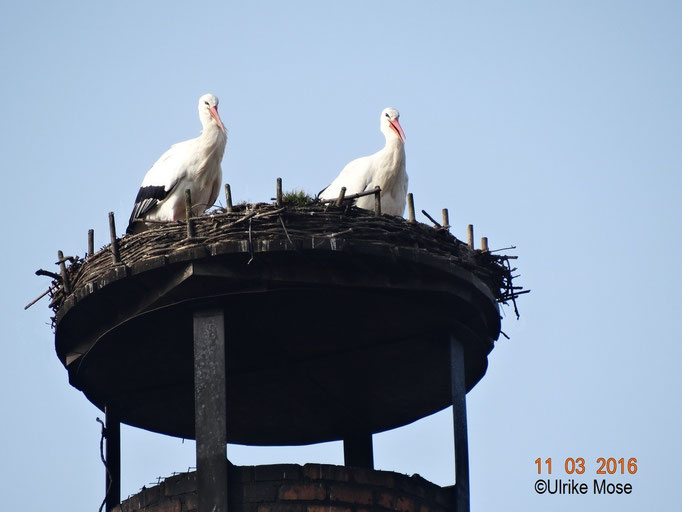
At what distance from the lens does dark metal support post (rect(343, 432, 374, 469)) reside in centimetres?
1770

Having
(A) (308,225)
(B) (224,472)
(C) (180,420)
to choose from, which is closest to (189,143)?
(C) (180,420)

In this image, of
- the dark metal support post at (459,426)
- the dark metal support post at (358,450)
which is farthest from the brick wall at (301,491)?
the dark metal support post at (358,450)

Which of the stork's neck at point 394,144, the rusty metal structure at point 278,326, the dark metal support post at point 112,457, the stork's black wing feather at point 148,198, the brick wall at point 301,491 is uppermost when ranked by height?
the stork's neck at point 394,144

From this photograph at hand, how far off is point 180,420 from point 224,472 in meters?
3.38

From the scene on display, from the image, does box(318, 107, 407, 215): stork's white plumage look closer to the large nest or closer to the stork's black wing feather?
the stork's black wing feather

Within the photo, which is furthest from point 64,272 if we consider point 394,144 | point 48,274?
point 394,144

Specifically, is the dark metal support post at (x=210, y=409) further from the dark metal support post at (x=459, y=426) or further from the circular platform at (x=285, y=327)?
the dark metal support post at (x=459, y=426)

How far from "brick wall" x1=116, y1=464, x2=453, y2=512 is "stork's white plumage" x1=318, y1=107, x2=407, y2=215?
444 cm

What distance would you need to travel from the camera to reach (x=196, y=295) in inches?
595

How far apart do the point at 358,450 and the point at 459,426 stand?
Result: 2.45 m

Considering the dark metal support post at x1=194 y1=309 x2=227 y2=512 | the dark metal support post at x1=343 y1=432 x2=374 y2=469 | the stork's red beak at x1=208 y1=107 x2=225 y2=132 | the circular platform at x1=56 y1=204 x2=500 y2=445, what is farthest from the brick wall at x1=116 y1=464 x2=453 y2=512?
the stork's red beak at x1=208 y1=107 x2=225 y2=132

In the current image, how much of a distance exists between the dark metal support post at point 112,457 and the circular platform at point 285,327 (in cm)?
21

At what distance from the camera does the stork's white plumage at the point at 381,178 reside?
18.8m

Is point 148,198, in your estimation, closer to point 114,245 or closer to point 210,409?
point 114,245
